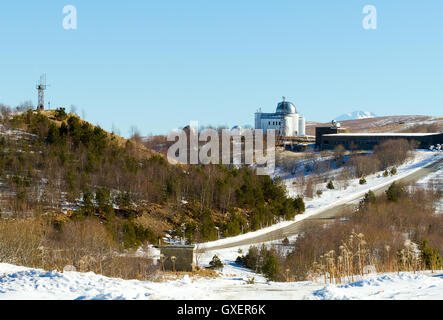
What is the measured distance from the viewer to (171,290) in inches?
373

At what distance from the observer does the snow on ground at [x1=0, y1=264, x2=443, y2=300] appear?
30.1 feet

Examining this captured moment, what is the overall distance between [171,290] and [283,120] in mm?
91474

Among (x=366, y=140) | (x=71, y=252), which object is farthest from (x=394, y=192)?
(x=366, y=140)

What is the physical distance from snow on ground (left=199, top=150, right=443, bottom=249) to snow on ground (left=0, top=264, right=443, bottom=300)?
19.3 m

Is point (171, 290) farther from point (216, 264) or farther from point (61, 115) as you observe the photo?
point (61, 115)

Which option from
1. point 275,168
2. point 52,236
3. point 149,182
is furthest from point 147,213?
point 275,168

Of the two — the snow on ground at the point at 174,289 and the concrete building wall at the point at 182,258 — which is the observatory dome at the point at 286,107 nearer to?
the concrete building wall at the point at 182,258

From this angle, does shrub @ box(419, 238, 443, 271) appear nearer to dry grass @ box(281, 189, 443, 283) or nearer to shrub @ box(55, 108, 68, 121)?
dry grass @ box(281, 189, 443, 283)

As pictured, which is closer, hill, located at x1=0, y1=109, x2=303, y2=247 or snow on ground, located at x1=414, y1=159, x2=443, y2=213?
hill, located at x1=0, y1=109, x2=303, y2=247

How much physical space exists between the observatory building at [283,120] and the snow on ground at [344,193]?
3634cm

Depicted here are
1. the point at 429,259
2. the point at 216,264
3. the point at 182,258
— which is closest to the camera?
the point at 429,259

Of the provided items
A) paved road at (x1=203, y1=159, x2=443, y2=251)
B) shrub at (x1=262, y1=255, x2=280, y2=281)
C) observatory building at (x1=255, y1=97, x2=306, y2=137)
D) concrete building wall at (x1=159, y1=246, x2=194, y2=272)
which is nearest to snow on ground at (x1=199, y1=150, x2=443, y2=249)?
paved road at (x1=203, y1=159, x2=443, y2=251)

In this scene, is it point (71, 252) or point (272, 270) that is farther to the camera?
point (272, 270)
